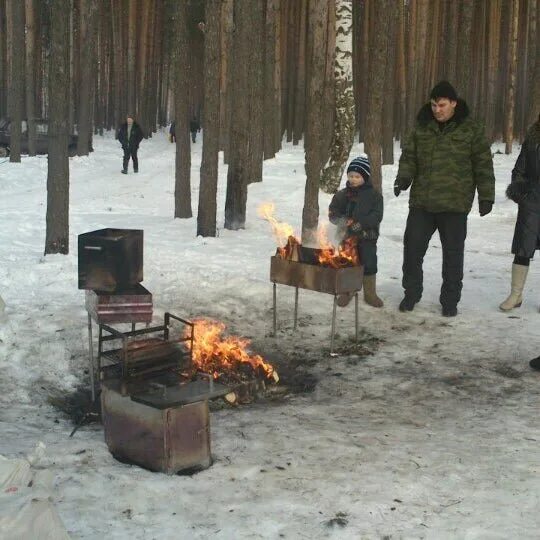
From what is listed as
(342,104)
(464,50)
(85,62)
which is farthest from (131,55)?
(464,50)

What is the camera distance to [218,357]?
20.6 ft

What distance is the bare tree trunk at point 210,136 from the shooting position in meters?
11.7

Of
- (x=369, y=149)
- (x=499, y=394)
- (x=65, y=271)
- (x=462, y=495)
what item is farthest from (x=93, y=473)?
(x=369, y=149)

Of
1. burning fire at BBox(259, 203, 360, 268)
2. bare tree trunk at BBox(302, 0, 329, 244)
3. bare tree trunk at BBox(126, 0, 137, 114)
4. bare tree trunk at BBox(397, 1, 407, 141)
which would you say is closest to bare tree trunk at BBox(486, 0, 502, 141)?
bare tree trunk at BBox(397, 1, 407, 141)

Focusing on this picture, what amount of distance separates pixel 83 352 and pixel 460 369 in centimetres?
330

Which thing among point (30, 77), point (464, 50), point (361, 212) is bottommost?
point (361, 212)

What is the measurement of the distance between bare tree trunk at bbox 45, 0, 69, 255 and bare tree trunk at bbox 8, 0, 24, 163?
611 inches

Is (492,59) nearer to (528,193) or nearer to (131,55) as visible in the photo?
(131,55)

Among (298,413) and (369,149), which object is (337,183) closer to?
(369,149)

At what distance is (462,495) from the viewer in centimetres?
425

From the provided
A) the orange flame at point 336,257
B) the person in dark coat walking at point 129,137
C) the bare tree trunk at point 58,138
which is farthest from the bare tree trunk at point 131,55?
the orange flame at point 336,257

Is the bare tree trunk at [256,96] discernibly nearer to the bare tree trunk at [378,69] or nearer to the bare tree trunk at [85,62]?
the bare tree trunk at [378,69]

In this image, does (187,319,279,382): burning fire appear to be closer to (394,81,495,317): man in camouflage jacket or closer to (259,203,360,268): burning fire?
(259,203,360,268): burning fire

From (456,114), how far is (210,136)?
5.06 meters
